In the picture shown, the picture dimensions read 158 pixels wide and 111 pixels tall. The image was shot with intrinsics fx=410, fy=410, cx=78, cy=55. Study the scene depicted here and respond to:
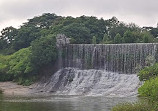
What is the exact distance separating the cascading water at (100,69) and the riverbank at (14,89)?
237cm

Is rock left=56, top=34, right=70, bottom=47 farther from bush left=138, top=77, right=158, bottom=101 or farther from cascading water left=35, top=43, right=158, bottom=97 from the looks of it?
bush left=138, top=77, right=158, bottom=101

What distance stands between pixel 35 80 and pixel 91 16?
2042cm

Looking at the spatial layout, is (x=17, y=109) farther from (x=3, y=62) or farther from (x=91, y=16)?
(x=91, y=16)

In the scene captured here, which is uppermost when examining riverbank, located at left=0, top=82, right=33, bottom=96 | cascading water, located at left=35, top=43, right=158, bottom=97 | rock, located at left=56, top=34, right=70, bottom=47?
rock, located at left=56, top=34, right=70, bottom=47

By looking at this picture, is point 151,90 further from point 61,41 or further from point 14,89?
point 61,41

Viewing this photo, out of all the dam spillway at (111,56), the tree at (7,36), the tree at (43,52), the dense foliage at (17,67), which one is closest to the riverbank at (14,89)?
the dense foliage at (17,67)

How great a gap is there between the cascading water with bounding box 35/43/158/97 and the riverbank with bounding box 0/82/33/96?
7.78 ft

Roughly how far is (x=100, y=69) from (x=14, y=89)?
43.3 feet

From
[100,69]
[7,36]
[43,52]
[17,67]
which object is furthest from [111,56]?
[7,36]

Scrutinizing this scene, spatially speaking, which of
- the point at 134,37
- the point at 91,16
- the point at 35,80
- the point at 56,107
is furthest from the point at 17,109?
the point at 91,16

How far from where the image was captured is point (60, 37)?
64250 mm

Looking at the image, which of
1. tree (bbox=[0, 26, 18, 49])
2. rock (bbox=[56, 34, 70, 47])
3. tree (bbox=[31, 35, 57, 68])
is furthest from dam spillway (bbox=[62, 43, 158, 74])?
tree (bbox=[0, 26, 18, 49])

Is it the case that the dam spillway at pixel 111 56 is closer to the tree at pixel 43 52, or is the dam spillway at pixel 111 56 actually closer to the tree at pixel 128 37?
the tree at pixel 43 52

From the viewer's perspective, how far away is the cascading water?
52.7m
